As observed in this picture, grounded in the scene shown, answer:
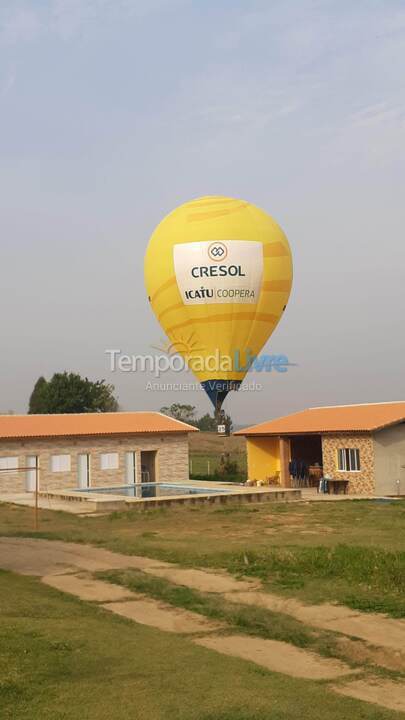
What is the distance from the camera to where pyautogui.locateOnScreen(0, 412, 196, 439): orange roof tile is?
140 feet

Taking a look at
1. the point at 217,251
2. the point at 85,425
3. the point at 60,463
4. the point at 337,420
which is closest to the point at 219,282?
the point at 217,251

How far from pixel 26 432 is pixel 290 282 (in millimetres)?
15212

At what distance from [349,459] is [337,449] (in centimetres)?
85

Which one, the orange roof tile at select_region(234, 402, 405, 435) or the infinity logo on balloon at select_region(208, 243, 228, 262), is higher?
the infinity logo on balloon at select_region(208, 243, 228, 262)

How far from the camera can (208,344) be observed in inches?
1580

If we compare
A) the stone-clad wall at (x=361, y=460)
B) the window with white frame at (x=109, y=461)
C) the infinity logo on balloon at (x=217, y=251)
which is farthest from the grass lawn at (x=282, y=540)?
the infinity logo on balloon at (x=217, y=251)

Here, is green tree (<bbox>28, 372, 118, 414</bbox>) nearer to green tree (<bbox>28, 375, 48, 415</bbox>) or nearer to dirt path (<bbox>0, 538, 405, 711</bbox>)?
green tree (<bbox>28, 375, 48, 415</bbox>)

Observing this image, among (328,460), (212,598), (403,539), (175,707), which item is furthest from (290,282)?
(175,707)

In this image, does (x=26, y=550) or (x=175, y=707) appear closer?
(x=175, y=707)

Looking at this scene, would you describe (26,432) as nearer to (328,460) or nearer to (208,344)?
(208,344)

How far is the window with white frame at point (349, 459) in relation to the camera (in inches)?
1544

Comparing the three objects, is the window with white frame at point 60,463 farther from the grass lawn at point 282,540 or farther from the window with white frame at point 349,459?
the window with white frame at point 349,459

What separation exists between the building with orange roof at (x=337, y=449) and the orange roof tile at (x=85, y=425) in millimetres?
4495

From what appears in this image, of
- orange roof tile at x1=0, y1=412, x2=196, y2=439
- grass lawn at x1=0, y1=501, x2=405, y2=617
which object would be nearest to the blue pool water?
orange roof tile at x1=0, y1=412, x2=196, y2=439
